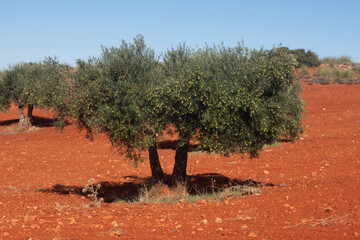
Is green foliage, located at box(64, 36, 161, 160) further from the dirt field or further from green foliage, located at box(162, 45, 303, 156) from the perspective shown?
the dirt field

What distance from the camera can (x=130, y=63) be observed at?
36.6 ft

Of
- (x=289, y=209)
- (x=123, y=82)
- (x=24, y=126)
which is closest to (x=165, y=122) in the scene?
(x=123, y=82)

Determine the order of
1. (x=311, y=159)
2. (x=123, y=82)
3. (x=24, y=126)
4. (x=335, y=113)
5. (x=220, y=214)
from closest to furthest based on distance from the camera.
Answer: (x=220, y=214)
(x=123, y=82)
(x=311, y=159)
(x=335, y=113)
(x=24, y=126)

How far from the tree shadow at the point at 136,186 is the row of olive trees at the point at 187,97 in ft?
9.64

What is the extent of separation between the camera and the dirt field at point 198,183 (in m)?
7.51

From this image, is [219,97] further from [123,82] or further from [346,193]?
[346,193]

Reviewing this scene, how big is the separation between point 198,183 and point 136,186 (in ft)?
8.45

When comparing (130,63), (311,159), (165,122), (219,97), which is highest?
(130,63)

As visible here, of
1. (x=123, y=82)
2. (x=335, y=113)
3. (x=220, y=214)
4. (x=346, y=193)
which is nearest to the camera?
(x=220, y=214)

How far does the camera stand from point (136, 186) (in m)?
15.4

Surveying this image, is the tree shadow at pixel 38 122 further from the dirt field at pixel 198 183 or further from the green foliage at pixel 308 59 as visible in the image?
the green foliage at pixel 308 59

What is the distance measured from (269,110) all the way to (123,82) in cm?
434

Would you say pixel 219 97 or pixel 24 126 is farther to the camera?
pixel 24 126

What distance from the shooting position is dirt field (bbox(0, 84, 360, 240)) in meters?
7.51
